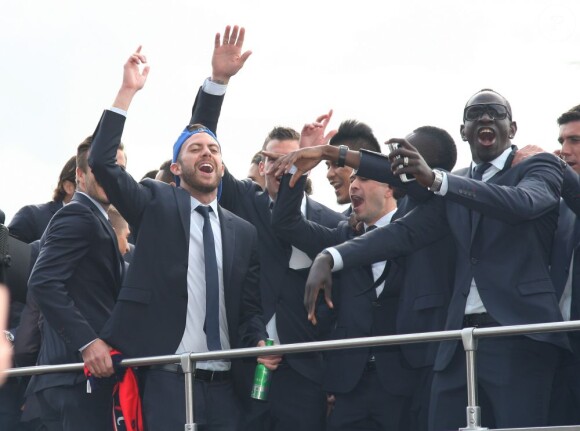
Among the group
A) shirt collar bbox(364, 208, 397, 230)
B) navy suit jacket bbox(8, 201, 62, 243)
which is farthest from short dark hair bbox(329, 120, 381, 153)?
navy suit jacket bbox(8, 201, 62, 243)

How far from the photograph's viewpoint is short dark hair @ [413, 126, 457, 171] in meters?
8.63

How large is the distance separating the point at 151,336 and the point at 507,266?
2.13 m

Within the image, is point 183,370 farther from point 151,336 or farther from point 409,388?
point 409,388

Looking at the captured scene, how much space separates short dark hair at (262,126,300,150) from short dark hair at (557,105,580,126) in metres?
1.94

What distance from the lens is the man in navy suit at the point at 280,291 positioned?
7.74 meters

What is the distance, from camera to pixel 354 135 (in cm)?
920

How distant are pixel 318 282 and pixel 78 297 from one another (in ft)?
5.07

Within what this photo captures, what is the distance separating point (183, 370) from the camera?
7.40 meters

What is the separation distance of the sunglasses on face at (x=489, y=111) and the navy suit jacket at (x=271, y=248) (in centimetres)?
168

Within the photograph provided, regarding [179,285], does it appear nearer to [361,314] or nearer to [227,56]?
[361,314]

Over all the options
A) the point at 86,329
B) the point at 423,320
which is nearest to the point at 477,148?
the point at 423,320

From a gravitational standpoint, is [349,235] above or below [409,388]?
above

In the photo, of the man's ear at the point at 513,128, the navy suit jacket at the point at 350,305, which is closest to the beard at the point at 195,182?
the navy suit jacket at the point at 350,305

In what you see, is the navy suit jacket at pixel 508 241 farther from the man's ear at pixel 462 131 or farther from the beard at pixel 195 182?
the beard at pixel 195 182
